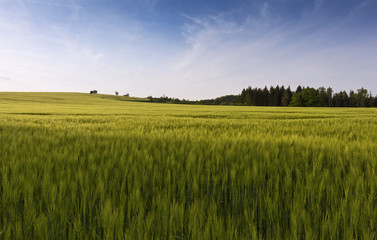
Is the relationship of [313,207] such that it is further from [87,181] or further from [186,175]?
[87,181]

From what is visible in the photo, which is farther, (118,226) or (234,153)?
(234,153)

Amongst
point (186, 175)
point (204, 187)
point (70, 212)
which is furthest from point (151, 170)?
point (70, 212)

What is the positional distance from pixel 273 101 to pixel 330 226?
11039cm

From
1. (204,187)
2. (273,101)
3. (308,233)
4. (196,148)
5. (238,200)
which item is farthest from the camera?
(273,101)

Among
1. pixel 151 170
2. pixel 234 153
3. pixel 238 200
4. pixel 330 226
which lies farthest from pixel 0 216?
pixel 234 153

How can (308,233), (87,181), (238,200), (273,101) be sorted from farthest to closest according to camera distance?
1. (273,101)
2. (87,181)
3. (238,200)
4. (308,233)

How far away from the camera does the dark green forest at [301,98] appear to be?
84.4 meters

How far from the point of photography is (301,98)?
8569cm

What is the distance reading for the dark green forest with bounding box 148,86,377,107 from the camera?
277 ft

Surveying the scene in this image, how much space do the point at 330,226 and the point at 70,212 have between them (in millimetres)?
1418

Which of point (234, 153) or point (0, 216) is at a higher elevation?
point (234, 153)

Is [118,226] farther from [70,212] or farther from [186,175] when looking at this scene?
[186,175]

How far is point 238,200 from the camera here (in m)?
1.35

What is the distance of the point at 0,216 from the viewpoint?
1.20m
